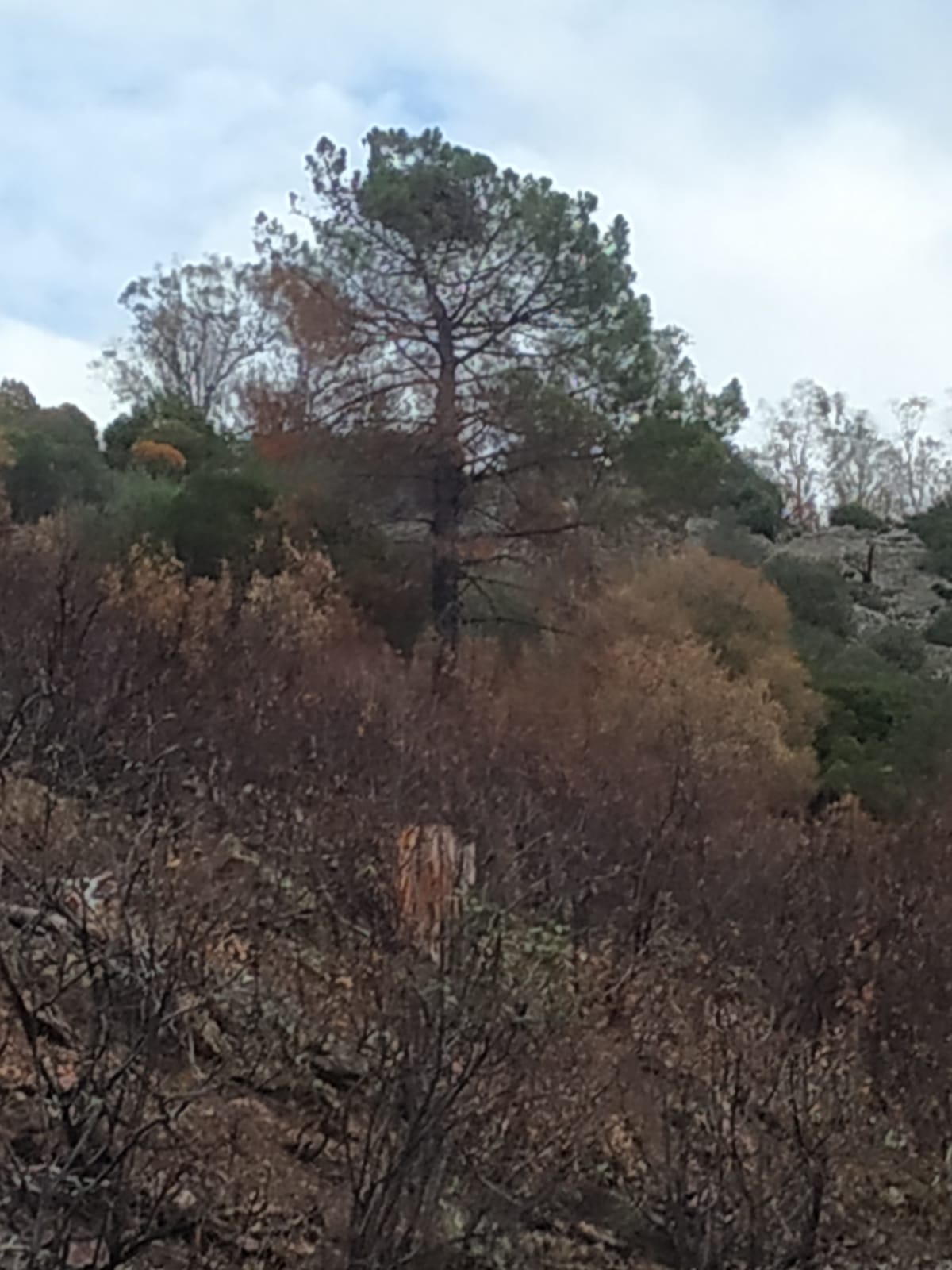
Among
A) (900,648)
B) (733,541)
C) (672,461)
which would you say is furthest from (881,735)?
(733,541)

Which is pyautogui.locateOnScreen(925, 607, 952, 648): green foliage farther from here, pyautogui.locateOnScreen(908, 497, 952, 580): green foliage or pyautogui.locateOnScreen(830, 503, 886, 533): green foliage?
pyautogui.locateOnScreen(830, 503, 886, 533): green foliage

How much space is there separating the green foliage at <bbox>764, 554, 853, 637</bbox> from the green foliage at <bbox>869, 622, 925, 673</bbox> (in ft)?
2.31

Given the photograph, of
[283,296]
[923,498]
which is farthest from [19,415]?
[923,498]

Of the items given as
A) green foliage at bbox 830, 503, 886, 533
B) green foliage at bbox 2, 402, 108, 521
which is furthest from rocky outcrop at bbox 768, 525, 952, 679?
green foliage at bbox 2, 402, 108, 521

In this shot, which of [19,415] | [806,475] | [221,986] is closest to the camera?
[221,986]

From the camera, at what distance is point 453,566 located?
18.3 meters

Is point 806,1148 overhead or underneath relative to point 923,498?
underneath

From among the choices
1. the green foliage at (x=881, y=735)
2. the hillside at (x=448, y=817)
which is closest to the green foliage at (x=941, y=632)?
the hillside at (x=448, y=817)

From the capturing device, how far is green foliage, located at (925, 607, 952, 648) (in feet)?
95.5

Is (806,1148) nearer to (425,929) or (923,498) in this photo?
(425,929)

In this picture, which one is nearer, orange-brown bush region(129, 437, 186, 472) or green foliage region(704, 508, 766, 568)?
orange-brown bush region(129, 437, 186, 472)

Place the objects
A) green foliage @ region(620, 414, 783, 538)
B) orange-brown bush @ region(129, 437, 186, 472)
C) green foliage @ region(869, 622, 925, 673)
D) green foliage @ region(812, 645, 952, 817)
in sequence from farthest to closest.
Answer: green foliage @ region(869, 622, 925, 673), orange-brown bush @ region(129, 437, 186, 472), green foliage @ region(620, 414, 783, 538), green foliage @ region(812, 645, 952, 817)

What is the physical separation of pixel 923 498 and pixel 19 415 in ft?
98.5

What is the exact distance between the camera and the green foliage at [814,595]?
90.3 ft
